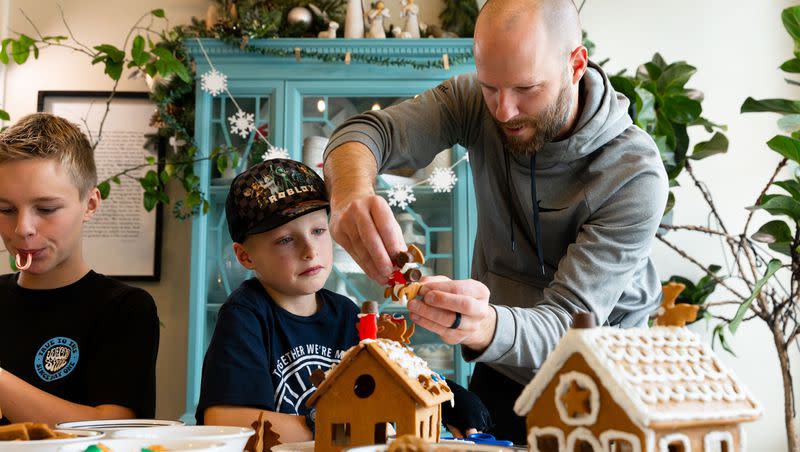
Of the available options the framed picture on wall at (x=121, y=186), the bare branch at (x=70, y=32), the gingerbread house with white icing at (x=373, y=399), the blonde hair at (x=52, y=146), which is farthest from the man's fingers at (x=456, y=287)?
the bare branch at (x=70, y=32)

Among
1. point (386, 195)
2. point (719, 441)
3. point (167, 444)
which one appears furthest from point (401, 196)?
point (719, 441)

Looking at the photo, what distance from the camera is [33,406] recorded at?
128cm

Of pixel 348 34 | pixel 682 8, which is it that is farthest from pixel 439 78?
pixel 682 8

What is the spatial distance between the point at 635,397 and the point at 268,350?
3.01 feet

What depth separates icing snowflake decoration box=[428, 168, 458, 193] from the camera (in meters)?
2.85

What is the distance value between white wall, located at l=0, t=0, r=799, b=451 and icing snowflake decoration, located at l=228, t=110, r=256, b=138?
57cm

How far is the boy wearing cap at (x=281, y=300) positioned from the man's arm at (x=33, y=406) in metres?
0.22

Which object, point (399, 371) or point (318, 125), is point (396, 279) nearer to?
point (399, 371)

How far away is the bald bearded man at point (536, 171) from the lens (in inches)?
52.9

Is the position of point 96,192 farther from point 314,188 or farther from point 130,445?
point 130,445

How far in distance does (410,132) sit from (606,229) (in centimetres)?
44

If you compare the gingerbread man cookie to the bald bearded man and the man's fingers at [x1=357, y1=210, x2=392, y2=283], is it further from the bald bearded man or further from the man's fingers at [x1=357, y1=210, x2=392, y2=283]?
the bald bearded man

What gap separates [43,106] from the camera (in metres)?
3.30

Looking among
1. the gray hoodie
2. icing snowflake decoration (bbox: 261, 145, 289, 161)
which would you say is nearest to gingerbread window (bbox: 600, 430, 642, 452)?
the gray hoodie
